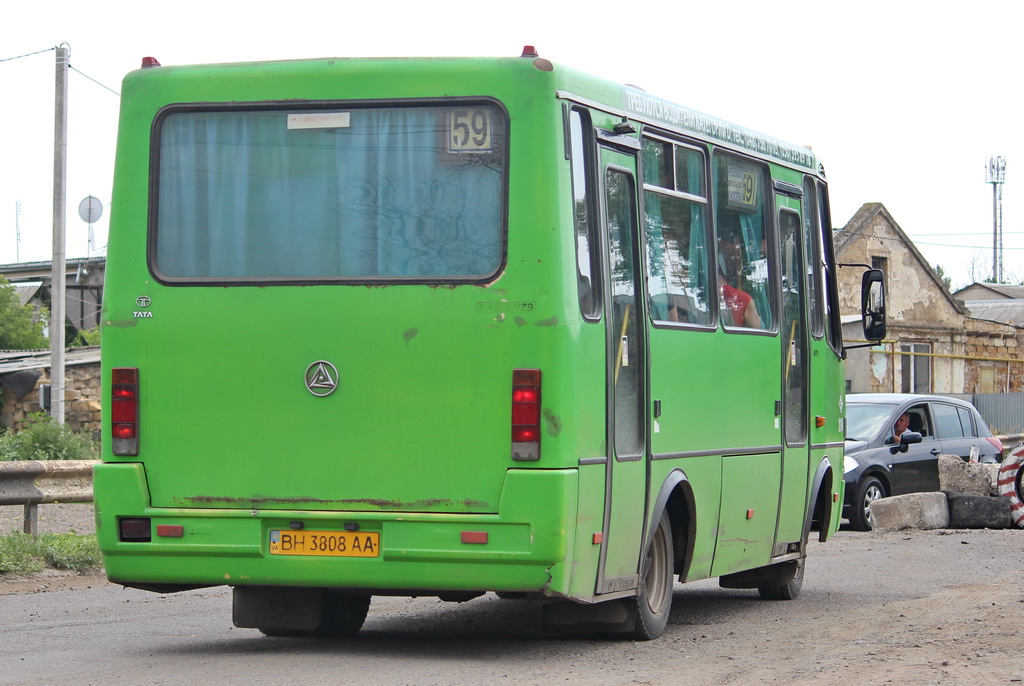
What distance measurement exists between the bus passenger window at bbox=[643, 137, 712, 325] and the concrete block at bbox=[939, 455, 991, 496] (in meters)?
12.3

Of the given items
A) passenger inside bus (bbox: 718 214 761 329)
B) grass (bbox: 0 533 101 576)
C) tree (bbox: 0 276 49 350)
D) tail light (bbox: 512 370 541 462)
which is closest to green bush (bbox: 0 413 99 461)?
grass (bbox: 0 533 101 576)

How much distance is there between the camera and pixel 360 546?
777cm

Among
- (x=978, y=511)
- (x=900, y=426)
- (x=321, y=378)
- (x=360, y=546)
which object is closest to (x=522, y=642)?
(x=360, y=546)

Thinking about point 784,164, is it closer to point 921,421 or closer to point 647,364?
point 647,364

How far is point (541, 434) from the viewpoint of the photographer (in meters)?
7.57

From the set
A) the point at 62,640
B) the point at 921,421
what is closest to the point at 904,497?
the point at 921,421

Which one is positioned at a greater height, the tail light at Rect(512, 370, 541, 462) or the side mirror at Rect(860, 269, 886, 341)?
the side mirror at Rect(860, 269, 886, 341)

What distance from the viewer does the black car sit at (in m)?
20.1

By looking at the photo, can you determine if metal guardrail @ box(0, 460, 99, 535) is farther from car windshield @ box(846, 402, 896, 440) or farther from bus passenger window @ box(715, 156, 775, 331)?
car windshield @ box(846, 402, 896, 440)

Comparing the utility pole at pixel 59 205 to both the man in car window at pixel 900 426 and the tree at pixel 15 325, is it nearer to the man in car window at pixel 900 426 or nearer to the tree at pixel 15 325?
the man in car window at pixel 900 426

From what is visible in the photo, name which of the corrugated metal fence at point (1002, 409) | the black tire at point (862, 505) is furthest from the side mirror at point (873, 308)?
the corrugated metal fence at point (1002, 409)

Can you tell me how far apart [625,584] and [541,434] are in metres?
1.43

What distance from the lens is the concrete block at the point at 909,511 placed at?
1922 centimetres

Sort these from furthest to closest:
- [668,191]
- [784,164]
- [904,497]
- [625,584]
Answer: [904,497] < [784,164] < [668,191] < [625,584]
